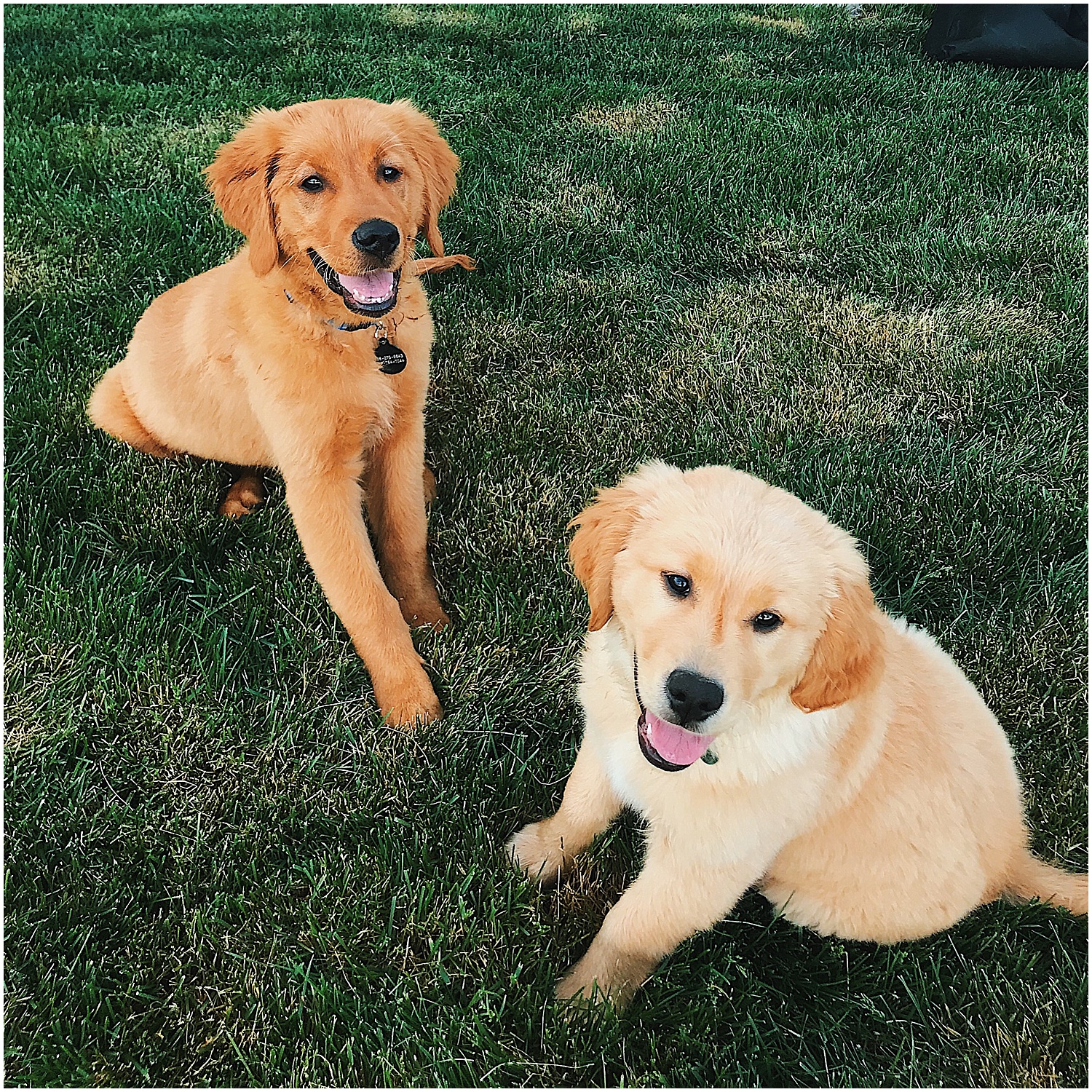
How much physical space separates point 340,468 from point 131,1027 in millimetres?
1366

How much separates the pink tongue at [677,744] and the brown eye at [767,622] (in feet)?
0.80

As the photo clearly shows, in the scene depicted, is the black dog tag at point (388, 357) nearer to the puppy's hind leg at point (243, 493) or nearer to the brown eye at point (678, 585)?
the puppy's hind leg at point (243, 493)

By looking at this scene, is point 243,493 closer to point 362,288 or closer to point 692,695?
point 362,288

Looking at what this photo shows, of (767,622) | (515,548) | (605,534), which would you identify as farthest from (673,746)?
(515,548)

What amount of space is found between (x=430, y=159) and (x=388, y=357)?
1.93ft

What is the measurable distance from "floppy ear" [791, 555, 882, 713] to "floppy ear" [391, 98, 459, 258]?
163 cm

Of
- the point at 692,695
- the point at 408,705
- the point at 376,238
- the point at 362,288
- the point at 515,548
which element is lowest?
the point at 408,705

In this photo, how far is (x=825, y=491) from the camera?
9.45ft

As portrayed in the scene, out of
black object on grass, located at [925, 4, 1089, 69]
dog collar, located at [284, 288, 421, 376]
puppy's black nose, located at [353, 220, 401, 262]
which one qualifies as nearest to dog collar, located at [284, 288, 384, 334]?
dog collar, located at [284, 288, 421, 376]

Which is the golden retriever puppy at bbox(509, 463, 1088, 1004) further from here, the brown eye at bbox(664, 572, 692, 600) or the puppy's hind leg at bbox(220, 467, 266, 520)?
the puppy's hind leg at bbox(220, 467, 266, 520)

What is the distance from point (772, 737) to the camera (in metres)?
1.58

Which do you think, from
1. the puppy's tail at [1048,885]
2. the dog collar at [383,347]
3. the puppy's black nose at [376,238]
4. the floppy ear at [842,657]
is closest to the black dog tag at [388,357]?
the dog collar at [383,347]

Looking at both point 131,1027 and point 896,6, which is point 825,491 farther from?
point 896,6

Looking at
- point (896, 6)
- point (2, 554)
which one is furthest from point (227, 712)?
point (896, 6)
